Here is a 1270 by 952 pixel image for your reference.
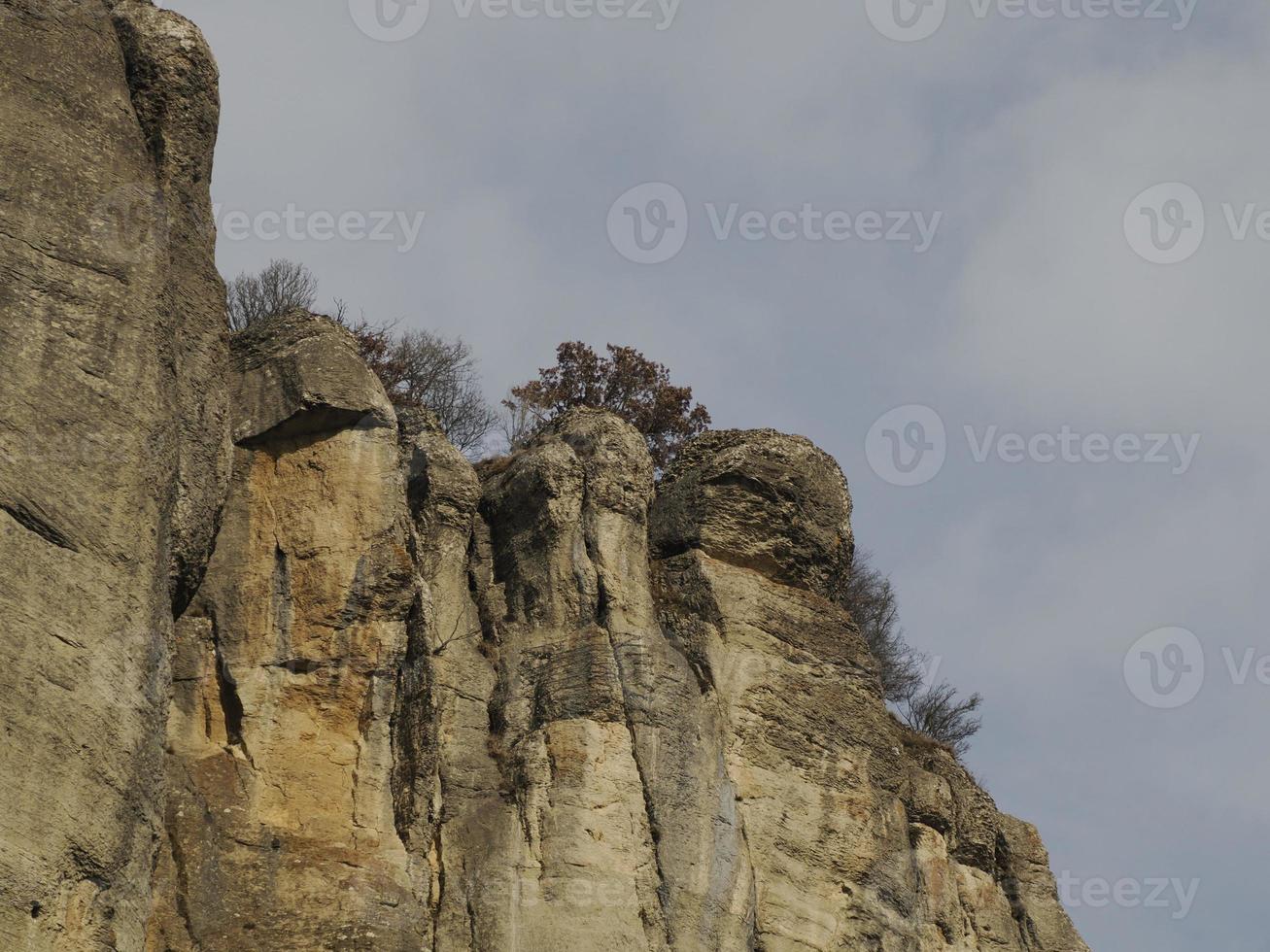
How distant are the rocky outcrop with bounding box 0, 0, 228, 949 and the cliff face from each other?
0.03 meters

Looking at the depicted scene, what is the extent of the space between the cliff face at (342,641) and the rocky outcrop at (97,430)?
0.03 metres

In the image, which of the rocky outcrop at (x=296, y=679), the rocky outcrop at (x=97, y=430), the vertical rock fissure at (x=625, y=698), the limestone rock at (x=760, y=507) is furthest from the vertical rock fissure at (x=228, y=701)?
the limestone rock at (x=760, y=507)

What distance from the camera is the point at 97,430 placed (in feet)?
51.2

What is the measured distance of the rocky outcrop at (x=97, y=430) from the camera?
46.3 ft

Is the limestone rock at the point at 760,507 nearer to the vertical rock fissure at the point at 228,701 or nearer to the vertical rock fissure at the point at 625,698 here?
the vertical rock fissure at the point at 625,698

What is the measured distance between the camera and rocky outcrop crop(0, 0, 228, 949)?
1412cm

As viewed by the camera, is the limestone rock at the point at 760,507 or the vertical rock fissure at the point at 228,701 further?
the limestone rock at the point at 760,507

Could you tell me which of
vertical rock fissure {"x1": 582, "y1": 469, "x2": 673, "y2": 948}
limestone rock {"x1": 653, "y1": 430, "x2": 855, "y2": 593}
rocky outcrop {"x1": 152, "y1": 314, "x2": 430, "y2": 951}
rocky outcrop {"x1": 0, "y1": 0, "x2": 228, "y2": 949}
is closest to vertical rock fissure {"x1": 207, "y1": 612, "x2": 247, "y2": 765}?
rocky outcrop {"x1": 152, "y1": 314, "x2": 430, "y2": 951}

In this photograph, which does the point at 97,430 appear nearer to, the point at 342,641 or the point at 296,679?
the point at 296,679

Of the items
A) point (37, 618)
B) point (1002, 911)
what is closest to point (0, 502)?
point (37, 618)

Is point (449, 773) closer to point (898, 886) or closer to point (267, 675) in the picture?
point (267, 675)

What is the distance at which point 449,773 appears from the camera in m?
20.8

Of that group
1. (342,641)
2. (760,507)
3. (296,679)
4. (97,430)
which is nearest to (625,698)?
(342,641)

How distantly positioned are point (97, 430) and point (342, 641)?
13.1 feet
